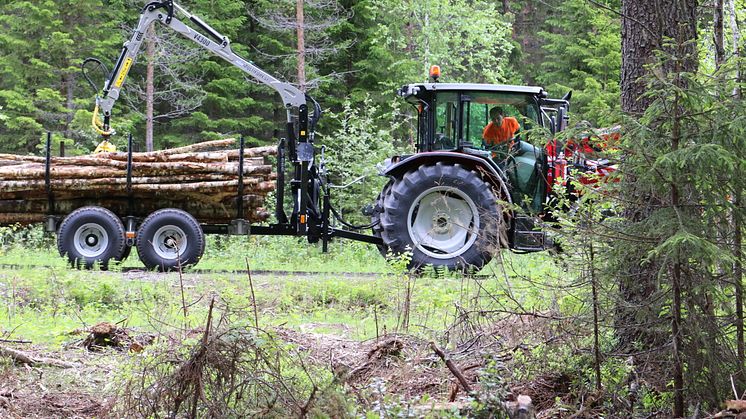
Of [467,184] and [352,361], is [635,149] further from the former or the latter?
[467,184]

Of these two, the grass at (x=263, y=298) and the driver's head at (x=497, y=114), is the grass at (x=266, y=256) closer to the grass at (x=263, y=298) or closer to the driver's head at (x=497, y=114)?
the grass at (x=263, y=298)

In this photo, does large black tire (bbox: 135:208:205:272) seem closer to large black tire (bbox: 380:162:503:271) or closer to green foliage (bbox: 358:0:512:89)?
Answer: large black tire (bbox: 380:162:503:271)

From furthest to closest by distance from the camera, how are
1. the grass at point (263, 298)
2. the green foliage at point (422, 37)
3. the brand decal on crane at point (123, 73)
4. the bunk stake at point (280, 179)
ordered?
the green foliage at point (422, 37) → the brand decal on crane at point (123, 73) → the bunk stake at point (280, 179) → the grass at point (263, 298)

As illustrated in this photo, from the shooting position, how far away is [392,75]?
86.1ft

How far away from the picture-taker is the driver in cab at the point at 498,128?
1190 cm

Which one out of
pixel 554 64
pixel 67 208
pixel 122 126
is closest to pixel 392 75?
pixel 554 64

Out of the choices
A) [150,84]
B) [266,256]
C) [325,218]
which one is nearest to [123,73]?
[266,256]

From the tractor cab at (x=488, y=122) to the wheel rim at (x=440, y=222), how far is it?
25.7 inches

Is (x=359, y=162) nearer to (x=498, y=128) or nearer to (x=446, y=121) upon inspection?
(x=446, y=121)

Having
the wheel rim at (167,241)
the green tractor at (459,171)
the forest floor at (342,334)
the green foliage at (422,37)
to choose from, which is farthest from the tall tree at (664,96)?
the green foliage at (422,37)

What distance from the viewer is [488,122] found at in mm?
11977

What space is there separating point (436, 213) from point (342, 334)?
511 centimetres

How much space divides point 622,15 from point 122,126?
69.3 feet

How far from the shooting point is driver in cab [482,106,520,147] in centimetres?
1190
